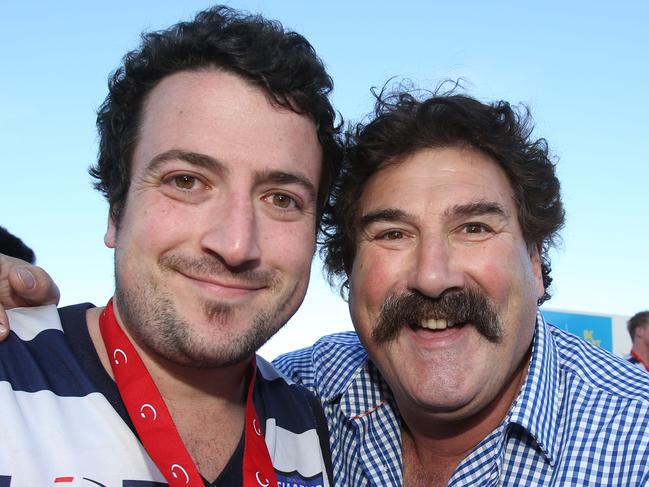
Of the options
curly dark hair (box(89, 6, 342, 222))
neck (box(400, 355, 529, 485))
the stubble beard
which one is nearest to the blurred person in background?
neck (box(400, 355, 529, 485))

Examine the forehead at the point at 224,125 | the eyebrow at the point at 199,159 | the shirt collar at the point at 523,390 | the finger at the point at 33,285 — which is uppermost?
the forehead at the point at 224,125

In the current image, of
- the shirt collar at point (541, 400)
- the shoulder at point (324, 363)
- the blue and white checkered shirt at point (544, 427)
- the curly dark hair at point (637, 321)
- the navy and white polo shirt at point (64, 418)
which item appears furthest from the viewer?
the curly dark hair at point (637, 321)

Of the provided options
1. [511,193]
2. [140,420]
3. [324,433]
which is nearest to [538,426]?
[324,433]

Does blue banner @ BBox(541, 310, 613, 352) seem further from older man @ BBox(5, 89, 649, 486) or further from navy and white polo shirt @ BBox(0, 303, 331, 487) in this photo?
navy and white polo shirt @ BBox(0, 303, 331, 487)

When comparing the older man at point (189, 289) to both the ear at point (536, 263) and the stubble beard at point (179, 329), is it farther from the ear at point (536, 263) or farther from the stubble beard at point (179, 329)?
the ear at point (536, 263)

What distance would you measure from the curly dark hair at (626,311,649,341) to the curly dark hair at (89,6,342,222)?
768cm

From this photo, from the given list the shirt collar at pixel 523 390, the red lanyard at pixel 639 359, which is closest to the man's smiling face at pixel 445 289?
the shirt collar at pixel 523 390

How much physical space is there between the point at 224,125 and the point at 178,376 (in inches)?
38.3

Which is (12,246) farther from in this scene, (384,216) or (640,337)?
(640,337)

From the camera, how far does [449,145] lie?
3309 millimetres

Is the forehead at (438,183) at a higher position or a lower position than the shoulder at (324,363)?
higher

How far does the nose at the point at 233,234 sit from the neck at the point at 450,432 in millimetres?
1302

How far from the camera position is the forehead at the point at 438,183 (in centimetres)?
310

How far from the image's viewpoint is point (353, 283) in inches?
132
